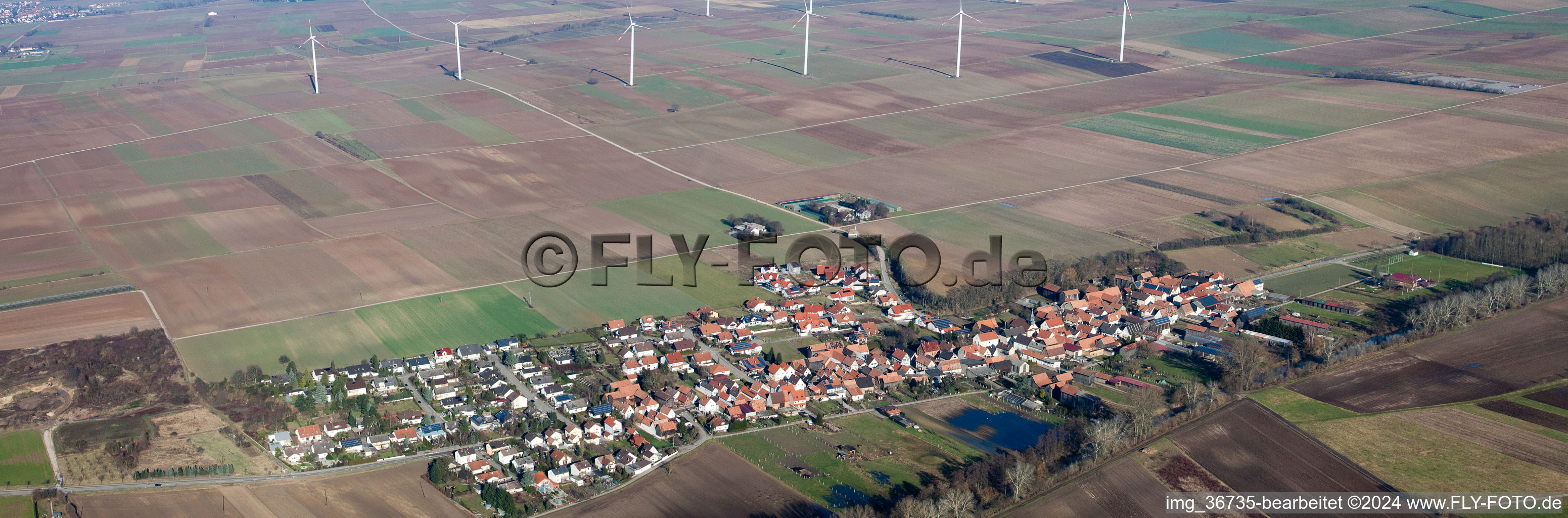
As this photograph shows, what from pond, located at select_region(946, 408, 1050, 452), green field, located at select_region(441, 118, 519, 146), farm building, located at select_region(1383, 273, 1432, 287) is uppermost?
farm building, located at select_region(1383, 273, 1432, 287)

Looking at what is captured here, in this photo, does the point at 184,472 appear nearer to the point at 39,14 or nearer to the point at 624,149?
the point at 624,149

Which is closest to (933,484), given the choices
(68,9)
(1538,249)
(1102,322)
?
(1102,322)

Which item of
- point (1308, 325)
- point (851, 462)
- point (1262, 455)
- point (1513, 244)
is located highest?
point (1513, 244)

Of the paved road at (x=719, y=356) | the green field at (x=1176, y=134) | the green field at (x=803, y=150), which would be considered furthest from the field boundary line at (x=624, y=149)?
the green field at (x=1176, y=134)

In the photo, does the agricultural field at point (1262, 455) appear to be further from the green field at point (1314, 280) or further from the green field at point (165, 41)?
the green field at point (165, 41)

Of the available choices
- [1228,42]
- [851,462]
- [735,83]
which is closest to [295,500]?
[851,462]

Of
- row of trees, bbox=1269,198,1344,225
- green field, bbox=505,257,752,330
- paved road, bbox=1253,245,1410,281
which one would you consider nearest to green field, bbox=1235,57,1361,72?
row of trees, bbox=1269,198,1344,225

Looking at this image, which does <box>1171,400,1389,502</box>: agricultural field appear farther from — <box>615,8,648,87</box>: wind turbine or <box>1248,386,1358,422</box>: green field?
<box>615,8,648,87</box>: wind turbine
